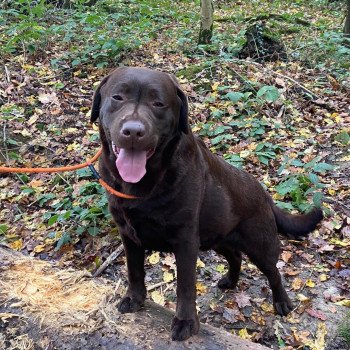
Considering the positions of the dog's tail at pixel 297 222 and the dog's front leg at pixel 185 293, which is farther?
the dog's tail at pixel 297 222

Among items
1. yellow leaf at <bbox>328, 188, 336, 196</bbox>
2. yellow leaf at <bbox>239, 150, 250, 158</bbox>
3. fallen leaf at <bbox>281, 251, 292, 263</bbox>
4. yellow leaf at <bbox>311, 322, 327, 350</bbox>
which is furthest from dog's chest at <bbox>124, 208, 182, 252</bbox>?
yellow leaf at <bbox>239, 150, 250, 158</bbox>

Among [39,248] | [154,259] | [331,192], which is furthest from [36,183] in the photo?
[331,192]

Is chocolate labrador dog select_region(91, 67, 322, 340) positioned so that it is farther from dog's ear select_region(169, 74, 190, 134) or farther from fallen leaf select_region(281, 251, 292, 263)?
fallen leaf select_region(281, 251, 292, 263)

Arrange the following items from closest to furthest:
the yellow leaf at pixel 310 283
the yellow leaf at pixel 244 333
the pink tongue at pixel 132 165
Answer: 1. the pink tongue at pixel 132 165
2. the yellow leaf at pixel 244 333
3. the yellow leaf at pixel 310 283

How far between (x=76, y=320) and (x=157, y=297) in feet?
3.85

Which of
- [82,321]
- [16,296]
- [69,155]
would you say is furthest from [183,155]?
[69,155]

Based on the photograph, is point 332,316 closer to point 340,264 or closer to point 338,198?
point 340,264

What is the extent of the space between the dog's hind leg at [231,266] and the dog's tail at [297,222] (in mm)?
431

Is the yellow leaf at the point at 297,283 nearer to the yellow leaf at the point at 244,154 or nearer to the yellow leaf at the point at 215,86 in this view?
the yellow leaf at the point at 244,154

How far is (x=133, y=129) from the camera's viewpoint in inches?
89.9

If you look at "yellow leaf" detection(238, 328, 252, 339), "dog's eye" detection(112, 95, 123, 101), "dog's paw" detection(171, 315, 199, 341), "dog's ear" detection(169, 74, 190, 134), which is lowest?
"yellow leaf" detection(238, 328, 252, 339)

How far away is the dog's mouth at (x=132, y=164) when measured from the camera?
244 centimetres

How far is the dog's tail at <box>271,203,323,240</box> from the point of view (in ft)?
12.2

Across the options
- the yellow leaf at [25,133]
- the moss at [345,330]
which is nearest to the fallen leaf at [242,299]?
the moss at [345,330]
